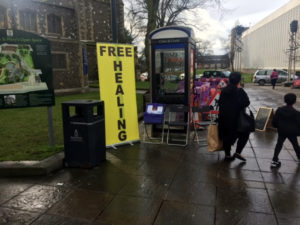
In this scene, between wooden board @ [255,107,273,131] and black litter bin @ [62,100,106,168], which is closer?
black litter bin @ [62,100,106,168]

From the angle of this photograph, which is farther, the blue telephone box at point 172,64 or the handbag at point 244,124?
the blue telephone box at point 172,64

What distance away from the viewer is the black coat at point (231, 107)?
464cm

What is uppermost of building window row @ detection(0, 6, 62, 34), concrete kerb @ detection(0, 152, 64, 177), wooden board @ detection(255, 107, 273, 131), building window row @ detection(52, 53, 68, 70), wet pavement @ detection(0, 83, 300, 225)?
building window row @ detection(0, 6, 62, 34)

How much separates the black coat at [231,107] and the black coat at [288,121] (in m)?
0.61

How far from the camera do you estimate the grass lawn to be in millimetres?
5219

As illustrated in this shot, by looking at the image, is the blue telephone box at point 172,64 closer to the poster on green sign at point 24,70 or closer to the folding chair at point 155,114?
the folding chair at point 155,114

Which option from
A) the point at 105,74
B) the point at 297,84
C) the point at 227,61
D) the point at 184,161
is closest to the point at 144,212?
the point at 184,161

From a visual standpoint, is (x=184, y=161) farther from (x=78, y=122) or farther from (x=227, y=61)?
(x=227, y=61)

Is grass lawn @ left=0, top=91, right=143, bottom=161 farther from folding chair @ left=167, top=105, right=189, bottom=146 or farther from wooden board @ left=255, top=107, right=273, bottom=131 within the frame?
wooden board @ left=255, top=107, right=273, bottom=131

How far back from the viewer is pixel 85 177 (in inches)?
171

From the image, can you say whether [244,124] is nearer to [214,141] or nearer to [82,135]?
[214,141]

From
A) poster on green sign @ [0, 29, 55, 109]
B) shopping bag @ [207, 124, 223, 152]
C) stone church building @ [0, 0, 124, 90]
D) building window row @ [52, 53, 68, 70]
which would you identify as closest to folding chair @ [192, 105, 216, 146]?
shopping bag @ [207, 124, 223, 152]

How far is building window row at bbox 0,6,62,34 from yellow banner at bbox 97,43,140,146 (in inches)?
620

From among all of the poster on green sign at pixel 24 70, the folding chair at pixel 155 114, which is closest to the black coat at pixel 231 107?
the folding chair at pixel 155 114
